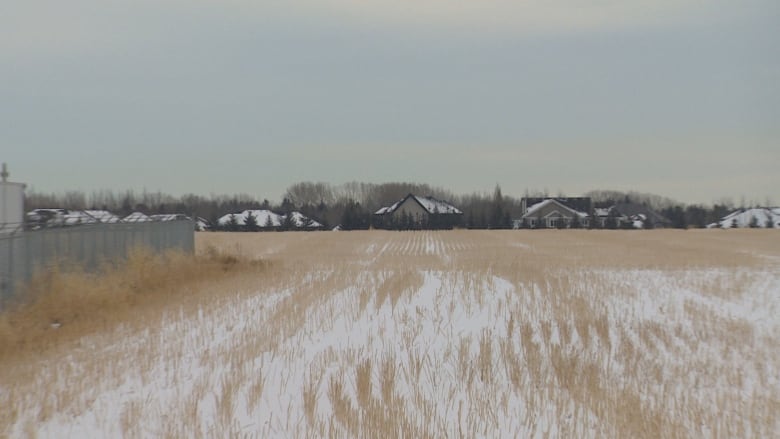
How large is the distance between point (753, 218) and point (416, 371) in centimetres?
10035

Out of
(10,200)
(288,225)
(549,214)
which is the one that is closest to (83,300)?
(10,200)

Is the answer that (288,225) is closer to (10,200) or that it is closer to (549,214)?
(549,214)

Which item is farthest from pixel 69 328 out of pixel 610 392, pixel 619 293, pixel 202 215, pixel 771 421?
pixel 202 215

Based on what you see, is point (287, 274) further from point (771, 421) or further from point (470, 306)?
point (771, 421)

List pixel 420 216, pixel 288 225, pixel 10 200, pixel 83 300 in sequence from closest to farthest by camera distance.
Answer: pixel 83 300
pixel 10 200
pixel 288 225
pixel 420 216

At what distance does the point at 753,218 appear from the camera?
97312mm

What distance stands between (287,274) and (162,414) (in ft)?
59.5

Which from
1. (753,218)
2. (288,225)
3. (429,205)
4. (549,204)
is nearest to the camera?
(753,218)

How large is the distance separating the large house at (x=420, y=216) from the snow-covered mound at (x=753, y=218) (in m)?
36.2

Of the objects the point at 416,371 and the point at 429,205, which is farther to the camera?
the point at 429,205

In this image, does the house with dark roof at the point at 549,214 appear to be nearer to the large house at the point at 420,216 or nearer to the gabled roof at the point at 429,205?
the large house at the point at 420,216

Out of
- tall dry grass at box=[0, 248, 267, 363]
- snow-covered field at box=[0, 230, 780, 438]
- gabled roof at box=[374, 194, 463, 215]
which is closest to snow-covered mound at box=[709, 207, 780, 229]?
gabled roof at box=[374, 194, 463, 215]

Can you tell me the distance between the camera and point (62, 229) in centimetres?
1845

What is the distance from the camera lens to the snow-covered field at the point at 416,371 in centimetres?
752
